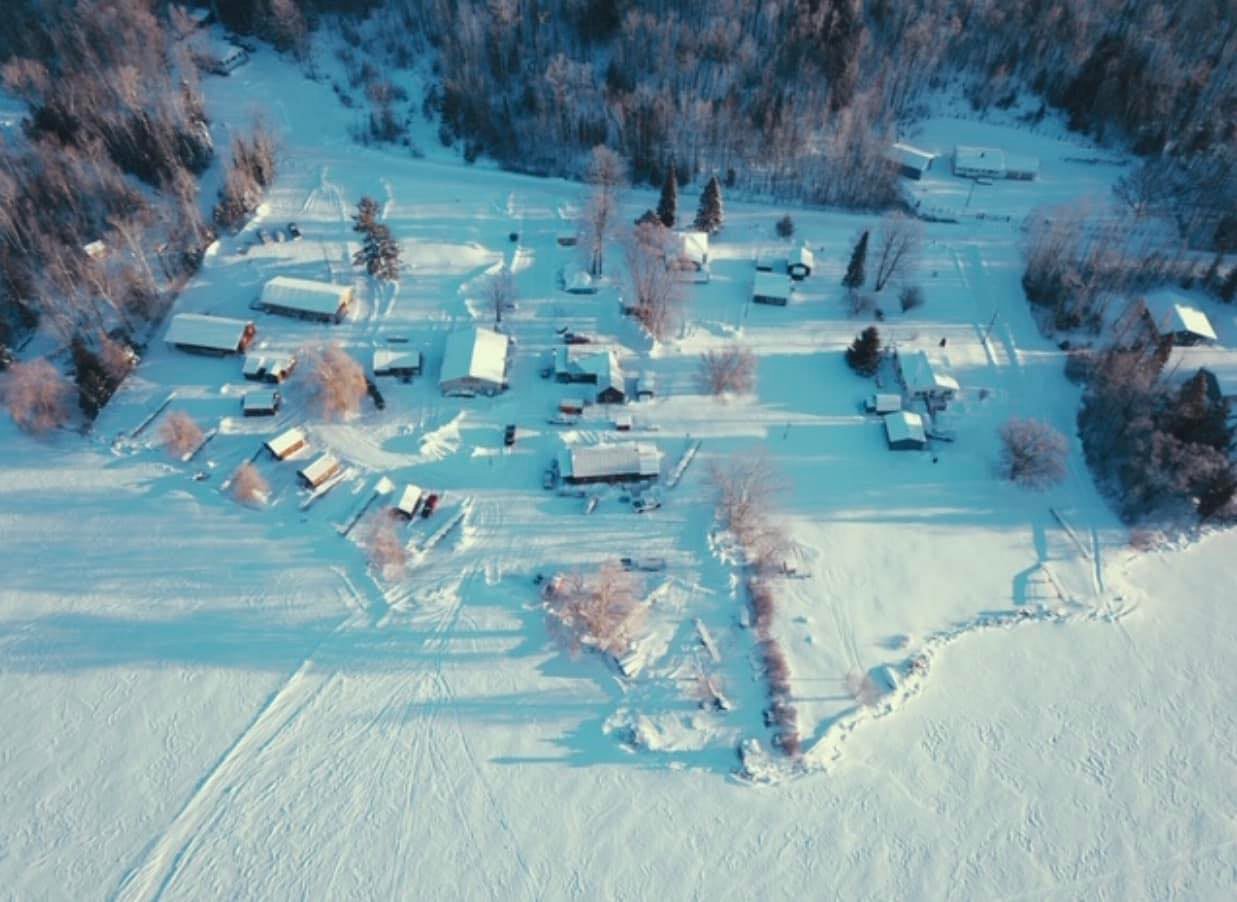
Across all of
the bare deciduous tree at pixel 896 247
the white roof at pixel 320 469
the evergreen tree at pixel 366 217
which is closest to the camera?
the white roof at pixel 320 469

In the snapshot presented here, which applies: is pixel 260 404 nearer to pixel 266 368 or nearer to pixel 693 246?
pixel 266 368

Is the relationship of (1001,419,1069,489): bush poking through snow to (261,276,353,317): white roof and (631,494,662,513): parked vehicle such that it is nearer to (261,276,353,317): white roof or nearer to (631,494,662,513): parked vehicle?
(631,494,662,513): parked vehicle

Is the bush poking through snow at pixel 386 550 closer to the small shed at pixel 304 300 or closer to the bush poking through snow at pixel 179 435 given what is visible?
the bush poking through snow at pixel 179 435

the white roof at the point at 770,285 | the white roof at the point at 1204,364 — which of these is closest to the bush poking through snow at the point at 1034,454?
the white roof at the point at 1204,364

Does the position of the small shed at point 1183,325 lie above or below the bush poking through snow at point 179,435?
above

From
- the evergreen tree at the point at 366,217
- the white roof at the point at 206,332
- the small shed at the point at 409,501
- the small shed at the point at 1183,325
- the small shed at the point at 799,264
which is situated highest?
the evergreen tree at the point at 366,217

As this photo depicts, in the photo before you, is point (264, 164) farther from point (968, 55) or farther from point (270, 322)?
point (968, 55)

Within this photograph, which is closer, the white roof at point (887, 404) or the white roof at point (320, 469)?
the white roof at point (320, 469)
